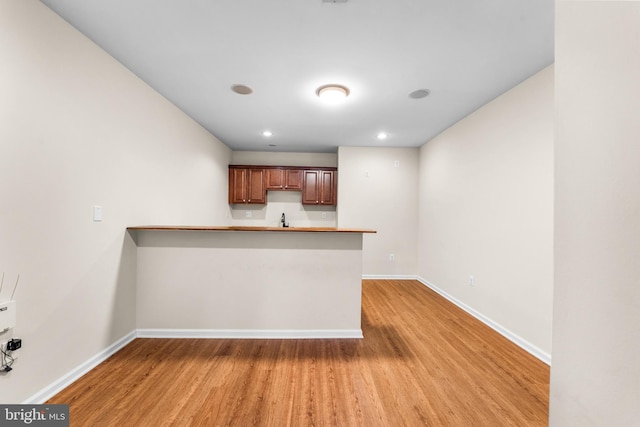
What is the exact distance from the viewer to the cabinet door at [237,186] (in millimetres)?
4953

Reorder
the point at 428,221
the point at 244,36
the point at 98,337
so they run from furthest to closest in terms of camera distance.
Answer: the point at 428,221
the point at 98,337
the point at 244,36

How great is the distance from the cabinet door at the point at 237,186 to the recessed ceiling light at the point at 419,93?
348cm

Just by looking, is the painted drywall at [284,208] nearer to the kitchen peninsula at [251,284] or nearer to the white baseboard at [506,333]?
the white baseboard at [506,333]

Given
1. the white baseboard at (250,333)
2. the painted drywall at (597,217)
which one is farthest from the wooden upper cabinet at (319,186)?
the painted drywall at (597,217)

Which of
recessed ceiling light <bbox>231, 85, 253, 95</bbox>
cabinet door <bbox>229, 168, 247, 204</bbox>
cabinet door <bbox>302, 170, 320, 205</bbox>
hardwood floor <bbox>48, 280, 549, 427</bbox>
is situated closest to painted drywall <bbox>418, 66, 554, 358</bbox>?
hardwood floor <bbox>48, 280, 549, 427</bbox>

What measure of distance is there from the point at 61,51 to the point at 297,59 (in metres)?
1.63

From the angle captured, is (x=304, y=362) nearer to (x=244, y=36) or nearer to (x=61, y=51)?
(x=244, y=36)

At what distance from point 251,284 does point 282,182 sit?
2.87 meters

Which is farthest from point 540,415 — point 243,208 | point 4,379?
point 243,208

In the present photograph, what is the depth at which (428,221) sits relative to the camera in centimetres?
429

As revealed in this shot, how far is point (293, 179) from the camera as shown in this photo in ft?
16.2

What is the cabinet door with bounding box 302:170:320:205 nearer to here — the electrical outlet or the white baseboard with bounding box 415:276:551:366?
the white baseboard with bounding box 415:276:551:366

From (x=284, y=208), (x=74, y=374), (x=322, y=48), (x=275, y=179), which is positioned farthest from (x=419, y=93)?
(x=74, y=374)

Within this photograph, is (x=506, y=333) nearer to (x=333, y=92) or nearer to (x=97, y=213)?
(x=333, y=92)
